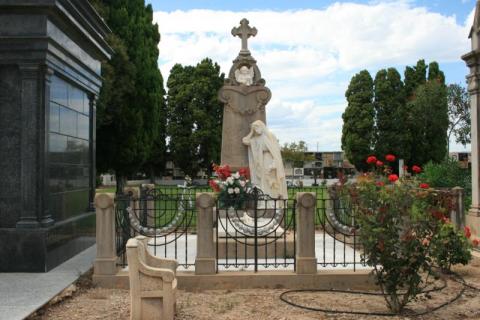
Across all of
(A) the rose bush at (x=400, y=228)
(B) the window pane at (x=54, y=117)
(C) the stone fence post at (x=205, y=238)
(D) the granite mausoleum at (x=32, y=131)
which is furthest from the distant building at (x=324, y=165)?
(A) the rose bush at (x=400, y=228)

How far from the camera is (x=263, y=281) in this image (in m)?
7.18

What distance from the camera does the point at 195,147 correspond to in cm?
4147

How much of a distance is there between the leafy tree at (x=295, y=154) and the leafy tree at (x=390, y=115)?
2261 centimetres

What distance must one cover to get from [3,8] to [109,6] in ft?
52.2

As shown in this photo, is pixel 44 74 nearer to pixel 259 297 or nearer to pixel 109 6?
pixel 259 297

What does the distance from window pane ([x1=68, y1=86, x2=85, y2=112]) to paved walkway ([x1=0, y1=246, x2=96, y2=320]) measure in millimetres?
2961

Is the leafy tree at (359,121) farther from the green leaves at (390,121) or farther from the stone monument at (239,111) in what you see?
the stone monument at (239,111)

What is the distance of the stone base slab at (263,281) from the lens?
7.15 metres

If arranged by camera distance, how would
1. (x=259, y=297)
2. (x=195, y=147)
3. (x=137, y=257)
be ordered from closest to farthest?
(x=137, y=257)
(x=259, y=297)
(x=195, y=147)

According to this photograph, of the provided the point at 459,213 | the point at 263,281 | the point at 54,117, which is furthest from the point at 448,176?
the point at 54,117

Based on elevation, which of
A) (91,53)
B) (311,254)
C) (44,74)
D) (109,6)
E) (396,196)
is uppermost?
(109,6)

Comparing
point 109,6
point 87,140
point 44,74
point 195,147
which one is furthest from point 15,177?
point 195,147

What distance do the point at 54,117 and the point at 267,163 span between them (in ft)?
15.1

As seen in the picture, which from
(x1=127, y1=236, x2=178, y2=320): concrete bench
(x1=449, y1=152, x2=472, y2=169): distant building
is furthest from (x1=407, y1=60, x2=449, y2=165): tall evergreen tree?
(x1=127, y1=236, x2=178, y2=320): concrete bench
